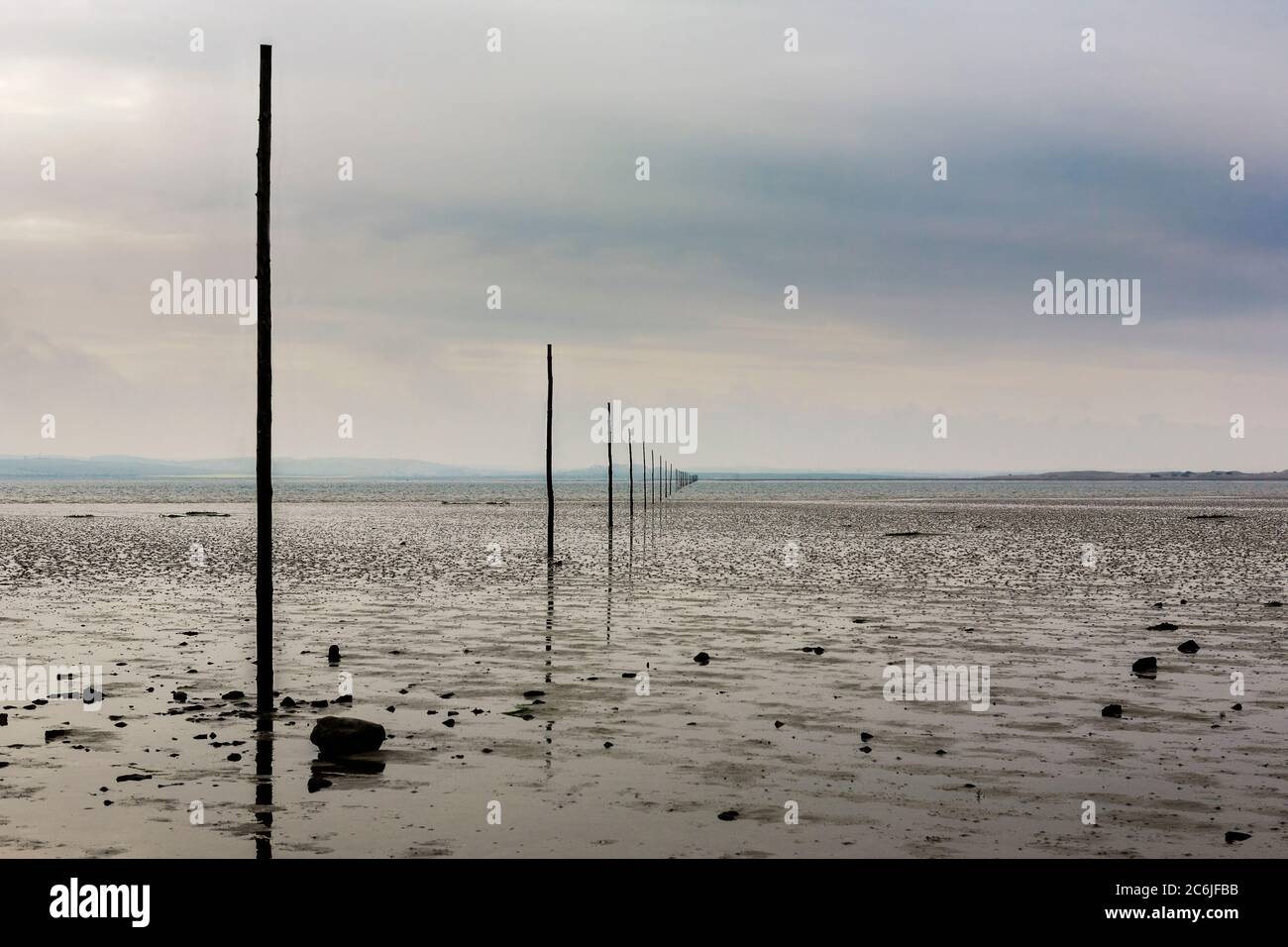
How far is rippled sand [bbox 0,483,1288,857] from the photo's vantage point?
1084 cm

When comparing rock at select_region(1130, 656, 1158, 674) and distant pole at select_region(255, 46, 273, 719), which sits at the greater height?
distant pole at select_region(255, 46, 273, 719)

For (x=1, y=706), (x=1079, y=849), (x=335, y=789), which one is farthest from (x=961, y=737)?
(x=1, y=706)

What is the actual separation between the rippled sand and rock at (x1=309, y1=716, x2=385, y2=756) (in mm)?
210

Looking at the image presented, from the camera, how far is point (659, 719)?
1602 centimetres

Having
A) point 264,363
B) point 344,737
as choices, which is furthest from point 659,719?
point 264,363

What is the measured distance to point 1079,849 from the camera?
10219 millimetres

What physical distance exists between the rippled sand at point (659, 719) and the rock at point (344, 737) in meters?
0.21

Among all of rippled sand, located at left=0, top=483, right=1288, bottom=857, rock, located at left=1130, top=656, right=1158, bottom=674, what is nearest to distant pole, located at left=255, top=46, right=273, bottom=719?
rippled sand, located at left=0, top=483, right=1288, bottom=857

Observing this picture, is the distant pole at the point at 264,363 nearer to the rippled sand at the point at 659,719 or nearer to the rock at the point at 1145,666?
the rippled sand at the point at 659,719

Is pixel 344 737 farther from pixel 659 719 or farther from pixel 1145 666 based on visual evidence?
pixel 1145 666

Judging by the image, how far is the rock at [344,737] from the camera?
544 inches

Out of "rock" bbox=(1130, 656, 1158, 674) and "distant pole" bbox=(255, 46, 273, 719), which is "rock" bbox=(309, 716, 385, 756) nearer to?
"distant pole" bbox=(255, 46, 273, 719)
